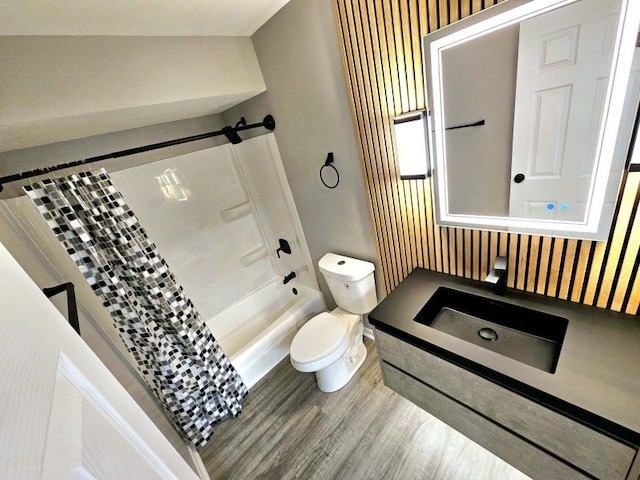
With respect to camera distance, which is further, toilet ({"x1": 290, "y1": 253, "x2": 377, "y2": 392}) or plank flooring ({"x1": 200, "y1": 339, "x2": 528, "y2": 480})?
toilet ({"x1": 290, "y1": 253, "x2": 377, "y2": 392})

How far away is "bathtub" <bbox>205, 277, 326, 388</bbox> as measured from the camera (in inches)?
85.3

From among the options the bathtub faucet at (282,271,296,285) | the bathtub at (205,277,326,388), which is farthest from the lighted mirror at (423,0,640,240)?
the bathtub faucet at (282,271,296,285)

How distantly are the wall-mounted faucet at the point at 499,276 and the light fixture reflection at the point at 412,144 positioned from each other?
0.54 meters

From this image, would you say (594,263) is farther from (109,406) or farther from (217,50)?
(217,50)

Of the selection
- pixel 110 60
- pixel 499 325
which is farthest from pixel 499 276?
pixel 110 60

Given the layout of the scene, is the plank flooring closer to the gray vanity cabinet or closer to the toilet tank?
the gray vanity cabinet

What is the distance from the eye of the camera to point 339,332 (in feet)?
6.23

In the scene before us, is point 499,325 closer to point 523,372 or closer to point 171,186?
point 523,372

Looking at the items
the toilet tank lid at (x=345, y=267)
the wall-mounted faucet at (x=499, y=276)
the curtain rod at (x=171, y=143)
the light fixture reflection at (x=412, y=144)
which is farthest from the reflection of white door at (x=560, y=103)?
the curtain rod at (x=171, y=143)

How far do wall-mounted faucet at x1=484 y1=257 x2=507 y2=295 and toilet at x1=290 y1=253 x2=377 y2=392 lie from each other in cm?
75

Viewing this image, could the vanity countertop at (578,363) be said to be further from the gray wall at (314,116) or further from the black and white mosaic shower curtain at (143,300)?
the black and white mosaic shower curtain at (143,300)

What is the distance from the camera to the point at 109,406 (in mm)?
526

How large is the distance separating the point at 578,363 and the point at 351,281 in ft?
3.78

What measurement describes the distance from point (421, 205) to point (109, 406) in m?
1.47
